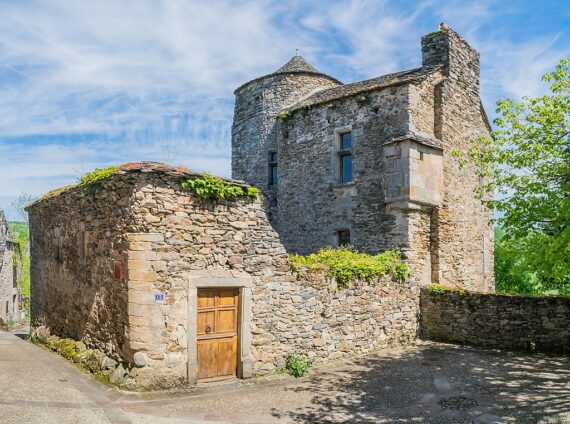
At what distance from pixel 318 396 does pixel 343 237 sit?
7614mm

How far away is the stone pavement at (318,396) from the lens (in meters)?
7.04

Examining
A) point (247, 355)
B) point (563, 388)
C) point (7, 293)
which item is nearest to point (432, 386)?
point (563, 388)

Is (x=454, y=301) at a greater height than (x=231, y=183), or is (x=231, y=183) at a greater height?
(x=231, y=183)

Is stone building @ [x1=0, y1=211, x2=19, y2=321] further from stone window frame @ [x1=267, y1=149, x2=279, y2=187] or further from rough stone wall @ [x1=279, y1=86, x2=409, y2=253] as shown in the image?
rough stone wall @ [x1=279, y1=86, x2=409, y2=253]

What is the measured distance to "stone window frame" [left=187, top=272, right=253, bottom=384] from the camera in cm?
857

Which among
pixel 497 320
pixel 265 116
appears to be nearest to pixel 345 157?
pixel 265 116

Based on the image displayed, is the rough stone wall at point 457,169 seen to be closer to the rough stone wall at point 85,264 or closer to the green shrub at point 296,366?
the green shrub at point 296,366

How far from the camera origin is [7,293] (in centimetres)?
3111

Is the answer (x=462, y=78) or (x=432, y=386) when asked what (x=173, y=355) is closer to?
(x=432, y=386)

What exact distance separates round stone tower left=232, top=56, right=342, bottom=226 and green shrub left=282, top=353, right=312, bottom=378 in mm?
8394

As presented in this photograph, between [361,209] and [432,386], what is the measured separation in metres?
6.62

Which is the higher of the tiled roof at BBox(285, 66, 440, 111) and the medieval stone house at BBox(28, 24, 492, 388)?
the tiled roof at BBox(285, 66, 440, 111)

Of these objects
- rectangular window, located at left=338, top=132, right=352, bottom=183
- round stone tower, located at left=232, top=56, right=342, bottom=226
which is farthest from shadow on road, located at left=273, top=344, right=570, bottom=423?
round stone tower, located at left=232, top=56, right=342, bottom=226

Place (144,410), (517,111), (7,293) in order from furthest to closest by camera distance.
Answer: (7,293)
(517,111)
(144,410)
